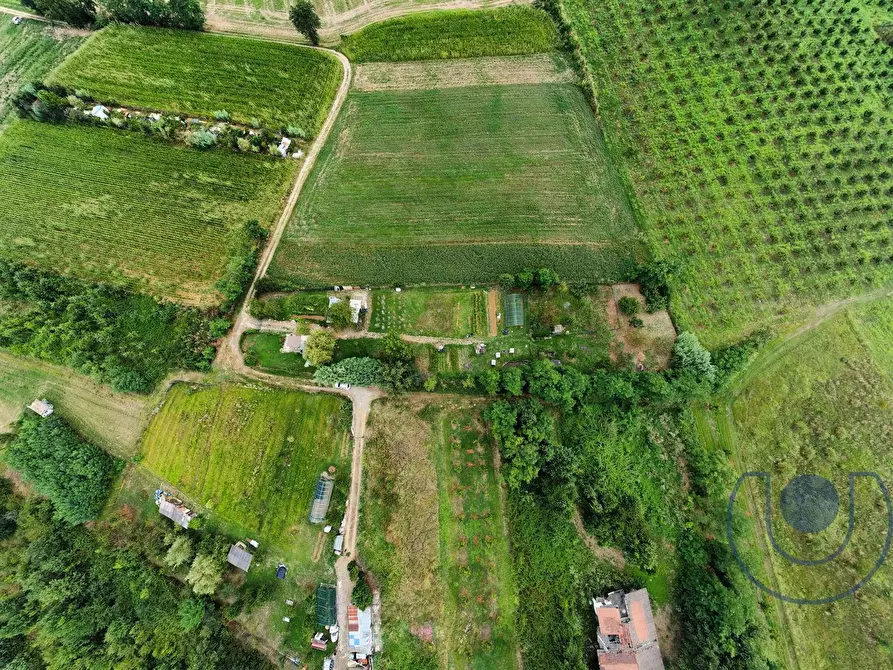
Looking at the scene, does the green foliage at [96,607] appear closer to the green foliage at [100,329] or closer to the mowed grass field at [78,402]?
the mowed grass field at [78,402]

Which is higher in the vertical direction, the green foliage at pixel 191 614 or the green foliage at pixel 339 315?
the green foliage at pixel 339 315

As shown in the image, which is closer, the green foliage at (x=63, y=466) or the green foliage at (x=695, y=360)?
the green foliage at (x=63, y=466)

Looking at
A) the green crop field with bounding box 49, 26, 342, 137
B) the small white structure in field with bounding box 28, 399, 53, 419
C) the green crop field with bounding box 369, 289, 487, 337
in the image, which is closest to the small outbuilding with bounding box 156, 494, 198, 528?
the small white structure in field with bounding box 28, 399, 53, 419

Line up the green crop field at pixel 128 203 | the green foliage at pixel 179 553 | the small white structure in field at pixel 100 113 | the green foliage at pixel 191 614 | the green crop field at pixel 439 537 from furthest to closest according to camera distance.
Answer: the small white structure in field at pixel 100 113, the green crop field at pixel 128 203, the green foliage at pixel 179 553, the green crop field at pixel 439 537, the green foliage at pixel 191 614

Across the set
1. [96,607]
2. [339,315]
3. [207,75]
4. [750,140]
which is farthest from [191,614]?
[750,140]

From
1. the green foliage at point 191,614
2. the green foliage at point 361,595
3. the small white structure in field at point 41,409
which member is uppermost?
the small white structure in field at point 41,409

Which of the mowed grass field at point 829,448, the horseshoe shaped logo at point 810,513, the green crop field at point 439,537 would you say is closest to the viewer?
the mowed grass field at point 829,448

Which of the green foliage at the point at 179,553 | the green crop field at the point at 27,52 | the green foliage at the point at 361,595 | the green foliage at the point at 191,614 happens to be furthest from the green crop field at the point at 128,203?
the green foliage at the point at 361,595

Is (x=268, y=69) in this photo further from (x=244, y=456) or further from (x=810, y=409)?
(x=810, y=409)
